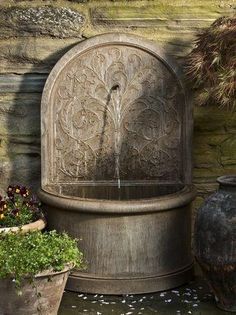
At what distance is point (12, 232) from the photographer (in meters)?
4.04

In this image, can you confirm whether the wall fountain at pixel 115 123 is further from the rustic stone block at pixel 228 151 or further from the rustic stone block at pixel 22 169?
the rustic stone block at pixel 228 151

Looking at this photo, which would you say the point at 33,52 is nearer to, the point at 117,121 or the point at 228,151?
the point at 117,121

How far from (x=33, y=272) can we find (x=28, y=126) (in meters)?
1.48

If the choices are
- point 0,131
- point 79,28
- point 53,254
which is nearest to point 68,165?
point 0,131

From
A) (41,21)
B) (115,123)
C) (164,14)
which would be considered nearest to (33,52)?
(41,21)

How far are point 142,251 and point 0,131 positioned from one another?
51.5 inches

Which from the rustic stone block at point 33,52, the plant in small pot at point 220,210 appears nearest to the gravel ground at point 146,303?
the plant in small pot at point 220,210

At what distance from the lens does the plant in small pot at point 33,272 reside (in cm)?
366

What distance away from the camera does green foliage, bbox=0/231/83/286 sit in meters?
3.65

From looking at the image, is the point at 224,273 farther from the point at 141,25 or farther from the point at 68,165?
the point at 141,25

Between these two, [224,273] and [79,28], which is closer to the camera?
[224,273]

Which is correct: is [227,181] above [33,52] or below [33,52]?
below

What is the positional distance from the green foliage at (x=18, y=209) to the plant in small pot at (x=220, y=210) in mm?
963

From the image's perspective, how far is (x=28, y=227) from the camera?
13.7 feet
